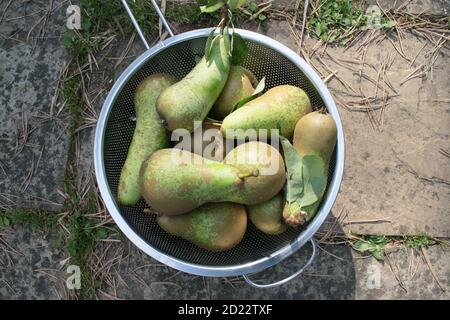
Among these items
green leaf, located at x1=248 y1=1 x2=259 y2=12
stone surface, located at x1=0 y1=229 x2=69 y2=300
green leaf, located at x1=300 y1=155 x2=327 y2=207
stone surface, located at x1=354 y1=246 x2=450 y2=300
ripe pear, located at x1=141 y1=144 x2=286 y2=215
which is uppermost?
green leaf, located at x1=248 y1=1 x2=259 y2=12

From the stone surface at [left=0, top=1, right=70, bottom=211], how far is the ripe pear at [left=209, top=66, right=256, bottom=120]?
0.50m

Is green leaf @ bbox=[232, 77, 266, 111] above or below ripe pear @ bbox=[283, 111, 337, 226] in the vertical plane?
above

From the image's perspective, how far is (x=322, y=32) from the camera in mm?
1287

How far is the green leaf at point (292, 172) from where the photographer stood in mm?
945

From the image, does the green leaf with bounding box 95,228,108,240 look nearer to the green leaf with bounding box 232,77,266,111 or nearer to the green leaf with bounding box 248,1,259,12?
the green leaf with bounding box 232,77,266,111

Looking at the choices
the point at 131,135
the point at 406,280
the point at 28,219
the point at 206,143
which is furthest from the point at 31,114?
the point at 406,280

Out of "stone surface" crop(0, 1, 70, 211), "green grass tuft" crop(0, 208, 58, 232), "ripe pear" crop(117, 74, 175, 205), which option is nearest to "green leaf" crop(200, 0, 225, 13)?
"ripe pear" crop(117, 74, 175, 205)

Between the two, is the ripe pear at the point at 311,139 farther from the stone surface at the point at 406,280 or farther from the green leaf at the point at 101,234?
the green leaf at the point at 101,234

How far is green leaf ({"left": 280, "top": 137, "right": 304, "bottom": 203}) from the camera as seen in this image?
3.10 ft

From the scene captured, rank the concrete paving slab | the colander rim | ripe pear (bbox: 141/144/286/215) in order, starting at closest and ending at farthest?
ripe pear (bbox: 141/144/286/215) < the colander rim < the concrete paving slab

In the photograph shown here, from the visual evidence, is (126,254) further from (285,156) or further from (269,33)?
(269,33)

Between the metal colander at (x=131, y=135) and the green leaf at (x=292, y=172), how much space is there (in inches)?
3.2

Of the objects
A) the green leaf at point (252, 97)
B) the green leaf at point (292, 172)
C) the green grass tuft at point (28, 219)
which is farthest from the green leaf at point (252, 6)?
the green grass tuft at point (28, 219)

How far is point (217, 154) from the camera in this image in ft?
3.19
